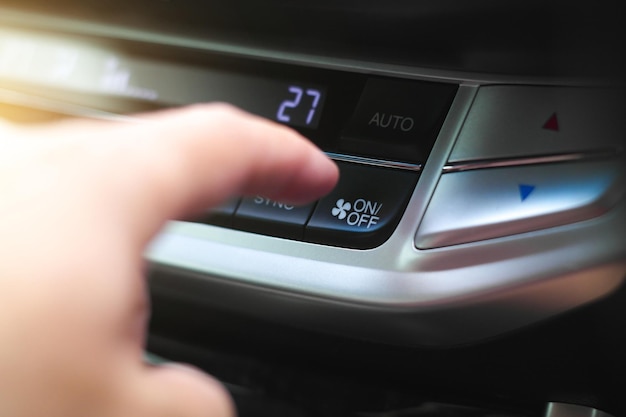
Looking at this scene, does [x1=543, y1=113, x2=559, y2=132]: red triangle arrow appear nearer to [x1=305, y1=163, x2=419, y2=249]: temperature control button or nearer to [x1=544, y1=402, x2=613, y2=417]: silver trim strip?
[x1=305, y1=163, x2=419, y2=249]: temperature control button

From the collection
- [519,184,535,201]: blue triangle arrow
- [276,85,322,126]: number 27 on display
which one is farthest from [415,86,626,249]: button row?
[276,85,322,126]: number 27 on display

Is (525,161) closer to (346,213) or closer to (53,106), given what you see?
(346,213)

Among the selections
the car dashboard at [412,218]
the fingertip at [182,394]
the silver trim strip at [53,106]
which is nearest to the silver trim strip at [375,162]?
the car dashboard at [412,218]

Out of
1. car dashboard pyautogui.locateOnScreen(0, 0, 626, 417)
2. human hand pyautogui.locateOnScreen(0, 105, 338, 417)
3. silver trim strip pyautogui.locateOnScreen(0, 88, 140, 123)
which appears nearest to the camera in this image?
human hand pyautogui.locateOnScreen(0, 105, 338, 417)

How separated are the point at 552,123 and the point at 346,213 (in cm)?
16

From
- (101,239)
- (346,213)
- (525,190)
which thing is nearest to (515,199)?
(525,190)

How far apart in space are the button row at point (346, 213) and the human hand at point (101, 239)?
0.23 m

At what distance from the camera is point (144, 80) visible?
60cm

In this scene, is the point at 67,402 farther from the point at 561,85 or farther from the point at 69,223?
the point at 561,85

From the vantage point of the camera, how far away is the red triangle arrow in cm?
50

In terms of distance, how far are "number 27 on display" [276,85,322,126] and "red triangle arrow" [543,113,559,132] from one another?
17 centimetres

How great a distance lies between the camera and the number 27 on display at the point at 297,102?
548 mm

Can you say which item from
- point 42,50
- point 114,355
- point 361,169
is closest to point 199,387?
point 114,355

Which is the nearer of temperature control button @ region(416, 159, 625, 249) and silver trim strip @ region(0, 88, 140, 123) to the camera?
temperature control button @ region(416, 159, 625, 249)
